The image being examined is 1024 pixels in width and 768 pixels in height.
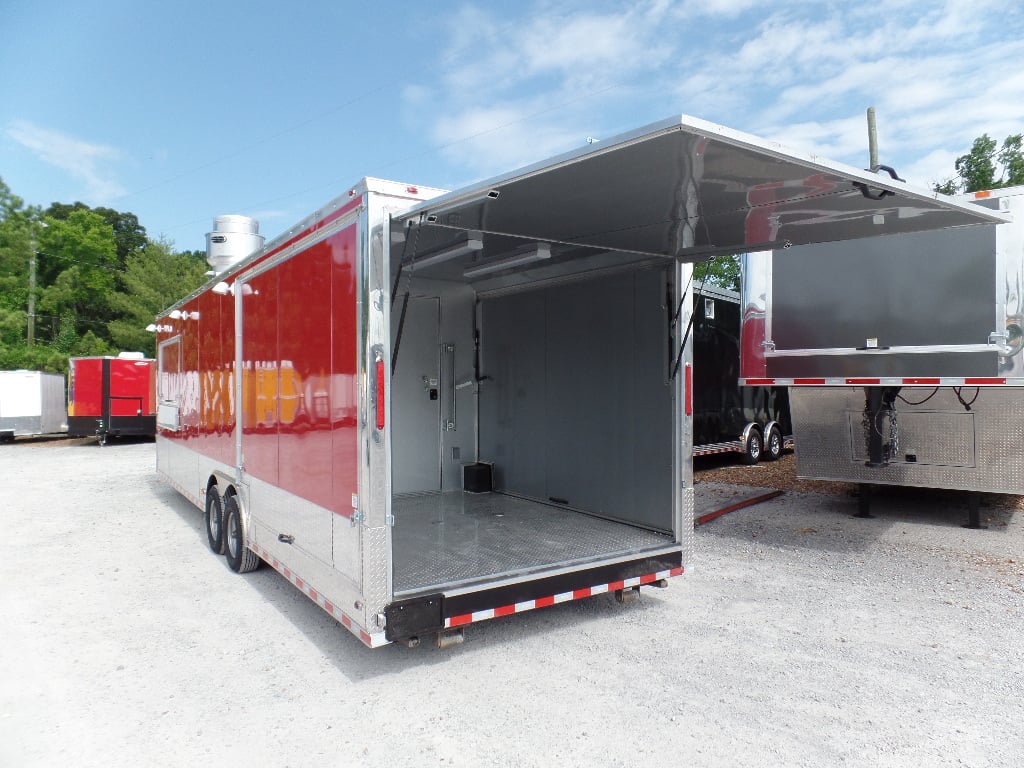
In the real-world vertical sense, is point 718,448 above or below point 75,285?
below

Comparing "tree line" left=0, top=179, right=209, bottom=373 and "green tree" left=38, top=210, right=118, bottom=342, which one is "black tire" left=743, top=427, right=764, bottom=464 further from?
"green tree" left=38, top=210, right=118, bottom=342

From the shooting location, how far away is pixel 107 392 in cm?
1692

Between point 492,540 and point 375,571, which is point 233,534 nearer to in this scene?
point 492,540

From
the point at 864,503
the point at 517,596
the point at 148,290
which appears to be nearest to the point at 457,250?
the point at 517,596

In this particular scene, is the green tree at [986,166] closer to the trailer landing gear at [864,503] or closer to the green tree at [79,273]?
the trailer landing gear at [864,503]

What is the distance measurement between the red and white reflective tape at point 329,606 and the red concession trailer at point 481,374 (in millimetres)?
23

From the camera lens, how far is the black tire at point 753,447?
11.3m

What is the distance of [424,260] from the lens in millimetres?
5230

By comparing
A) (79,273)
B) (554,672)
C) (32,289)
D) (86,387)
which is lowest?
(554,672)

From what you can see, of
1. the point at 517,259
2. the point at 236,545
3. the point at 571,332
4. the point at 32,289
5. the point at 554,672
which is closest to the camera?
the point at 554,672

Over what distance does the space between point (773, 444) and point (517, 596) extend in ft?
31.1

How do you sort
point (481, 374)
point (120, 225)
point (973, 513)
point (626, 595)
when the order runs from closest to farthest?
point (626, 595), point (973, 513), point (481, 374), point (120, 225)

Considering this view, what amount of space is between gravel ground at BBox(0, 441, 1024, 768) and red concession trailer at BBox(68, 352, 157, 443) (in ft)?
40.0

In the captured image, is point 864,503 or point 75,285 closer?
point 864,503
